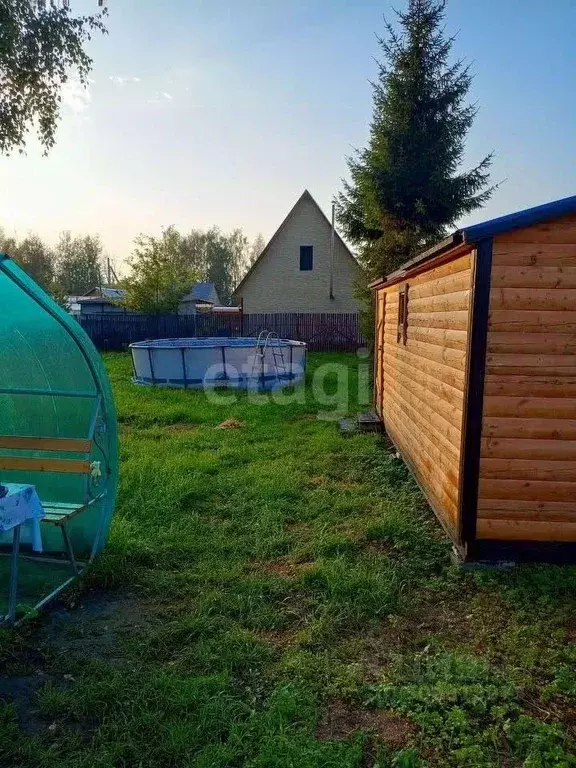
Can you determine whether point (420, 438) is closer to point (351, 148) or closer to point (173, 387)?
point (173, 387)

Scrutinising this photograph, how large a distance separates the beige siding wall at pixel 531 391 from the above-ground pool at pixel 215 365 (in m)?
9.77

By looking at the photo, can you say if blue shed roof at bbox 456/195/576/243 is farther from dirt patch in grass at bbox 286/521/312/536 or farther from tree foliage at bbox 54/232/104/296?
tree foliage at bbox 54/232/104/296

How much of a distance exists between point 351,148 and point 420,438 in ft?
47.2

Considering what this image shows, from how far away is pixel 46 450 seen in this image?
410 centimetres

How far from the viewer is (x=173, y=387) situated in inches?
540

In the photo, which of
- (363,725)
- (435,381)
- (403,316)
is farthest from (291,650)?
(403,316)

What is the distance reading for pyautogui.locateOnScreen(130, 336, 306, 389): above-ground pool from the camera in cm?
1362

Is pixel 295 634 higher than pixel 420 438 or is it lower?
lower


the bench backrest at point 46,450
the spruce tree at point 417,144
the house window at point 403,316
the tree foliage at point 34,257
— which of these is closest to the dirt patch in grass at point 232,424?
the house window at point 403,316

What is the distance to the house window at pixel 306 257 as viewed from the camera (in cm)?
2503

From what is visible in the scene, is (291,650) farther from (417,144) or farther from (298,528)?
(417,144)

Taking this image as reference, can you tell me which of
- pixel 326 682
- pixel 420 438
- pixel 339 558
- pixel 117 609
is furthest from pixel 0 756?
pixel 420 438

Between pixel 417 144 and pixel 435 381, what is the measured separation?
13267mm

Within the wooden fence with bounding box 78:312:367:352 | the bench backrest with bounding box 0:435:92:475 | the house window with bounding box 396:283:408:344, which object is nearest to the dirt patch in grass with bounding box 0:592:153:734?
the bench backrest with bounding box 0:435:92:475
